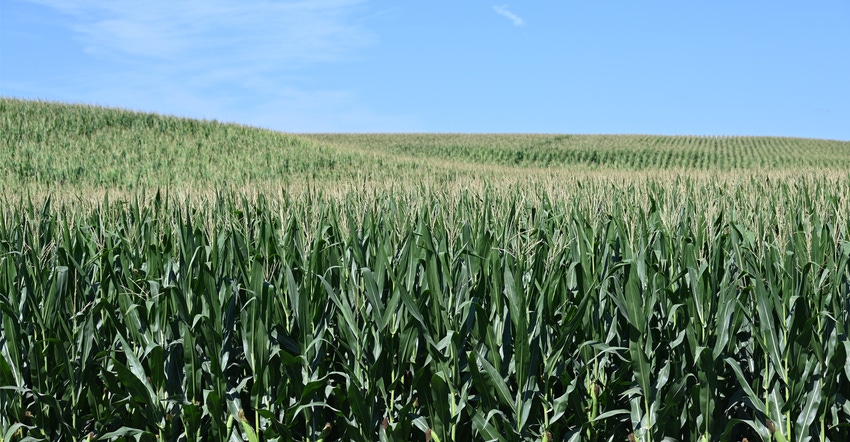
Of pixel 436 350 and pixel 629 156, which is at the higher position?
pixel 629 156

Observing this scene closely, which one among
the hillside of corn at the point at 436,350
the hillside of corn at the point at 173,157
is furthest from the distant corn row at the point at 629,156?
the hillside of corn at the point at 436,350

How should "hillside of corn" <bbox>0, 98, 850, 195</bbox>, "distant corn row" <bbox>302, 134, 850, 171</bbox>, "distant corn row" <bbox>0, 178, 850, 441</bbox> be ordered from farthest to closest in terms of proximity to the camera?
"distant corn row" <bbox>302, 134, 850, 171</bbox> → "hillside of corn" <bbox>0, 98, 850, 195</bbox> → "distant corn row" <bbox>0, 178, 850, 441</bbox>

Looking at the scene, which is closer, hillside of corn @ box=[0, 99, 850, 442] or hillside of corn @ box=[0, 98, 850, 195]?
hillside of corn @ box=[0, 99, 850, 442]

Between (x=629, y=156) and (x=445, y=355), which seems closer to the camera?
(x=445, y=355)

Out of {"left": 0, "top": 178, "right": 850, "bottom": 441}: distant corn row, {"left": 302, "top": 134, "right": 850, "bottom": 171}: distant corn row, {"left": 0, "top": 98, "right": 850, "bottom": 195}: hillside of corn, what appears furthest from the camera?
{"left": 302, "top": 134, "right": 850, "bottom": 171}: distant corn row

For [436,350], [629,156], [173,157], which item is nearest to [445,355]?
[436,350]

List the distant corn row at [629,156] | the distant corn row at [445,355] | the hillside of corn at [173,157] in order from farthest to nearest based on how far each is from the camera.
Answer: the distant corn row at [629,156] < the hillside of corn at [173,157] < the distant corn row at [445,355]

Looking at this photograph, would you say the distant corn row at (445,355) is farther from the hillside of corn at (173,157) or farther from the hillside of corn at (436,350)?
the hillside of corn at (173,157)

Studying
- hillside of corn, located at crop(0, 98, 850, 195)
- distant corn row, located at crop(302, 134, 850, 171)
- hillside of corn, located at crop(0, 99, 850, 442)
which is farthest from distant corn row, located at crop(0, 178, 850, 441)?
distant corn row, located at crop(302, 134, 850, 171)

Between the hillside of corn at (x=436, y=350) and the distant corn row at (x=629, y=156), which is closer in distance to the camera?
the hillside of corn at (x=436, y=350)

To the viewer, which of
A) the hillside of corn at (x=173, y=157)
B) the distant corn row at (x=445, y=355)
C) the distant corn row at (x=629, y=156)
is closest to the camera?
the distant corn row at (x=445, y=355)

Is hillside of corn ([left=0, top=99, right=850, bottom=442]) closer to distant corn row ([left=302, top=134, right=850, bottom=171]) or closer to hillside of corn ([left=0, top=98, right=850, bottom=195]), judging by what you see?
hillside of corn ([left=0, top=98, right=850, bottom=195])

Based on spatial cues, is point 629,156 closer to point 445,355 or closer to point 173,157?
point 173,157

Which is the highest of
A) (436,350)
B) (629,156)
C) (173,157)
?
(629,156)
